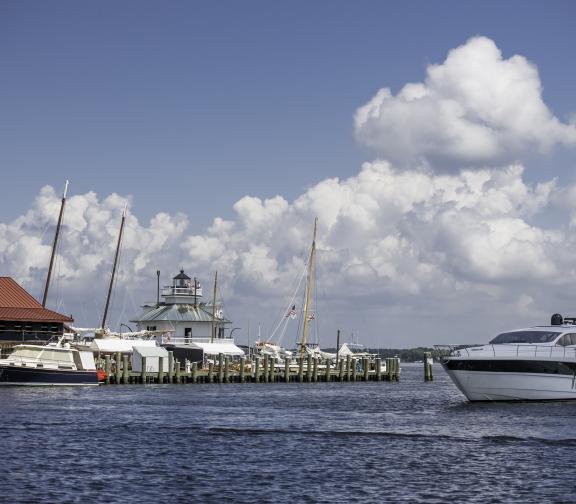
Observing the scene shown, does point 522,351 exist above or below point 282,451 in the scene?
above

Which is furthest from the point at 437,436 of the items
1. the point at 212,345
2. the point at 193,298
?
the point at 193,298

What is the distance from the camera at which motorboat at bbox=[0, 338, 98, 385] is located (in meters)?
61.5

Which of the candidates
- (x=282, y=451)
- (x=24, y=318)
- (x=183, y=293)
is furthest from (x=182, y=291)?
(x=282, y=451)

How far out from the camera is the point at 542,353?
160 feet

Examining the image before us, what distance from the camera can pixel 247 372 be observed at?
79875 mm

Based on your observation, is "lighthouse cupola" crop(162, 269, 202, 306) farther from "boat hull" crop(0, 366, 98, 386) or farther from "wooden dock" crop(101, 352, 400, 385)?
"boat hull" crop(0, 366, 98, 386)

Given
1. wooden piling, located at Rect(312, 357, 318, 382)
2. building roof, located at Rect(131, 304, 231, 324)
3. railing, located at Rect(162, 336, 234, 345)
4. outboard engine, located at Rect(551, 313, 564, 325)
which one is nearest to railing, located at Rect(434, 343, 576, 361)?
outboard engine, located at Rect(551, 313, 564, 325)

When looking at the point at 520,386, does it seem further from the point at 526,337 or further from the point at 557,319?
the point at 557,319

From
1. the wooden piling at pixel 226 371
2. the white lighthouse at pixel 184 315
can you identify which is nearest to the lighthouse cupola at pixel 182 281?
the white lighthouse at pixel 184 315

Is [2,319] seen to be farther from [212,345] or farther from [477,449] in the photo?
[477,449]

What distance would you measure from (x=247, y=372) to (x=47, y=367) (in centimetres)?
2153

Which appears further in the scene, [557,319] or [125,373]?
[125,373]

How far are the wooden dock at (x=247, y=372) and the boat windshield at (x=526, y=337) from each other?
94.2 feet

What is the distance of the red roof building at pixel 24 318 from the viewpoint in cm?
7144
